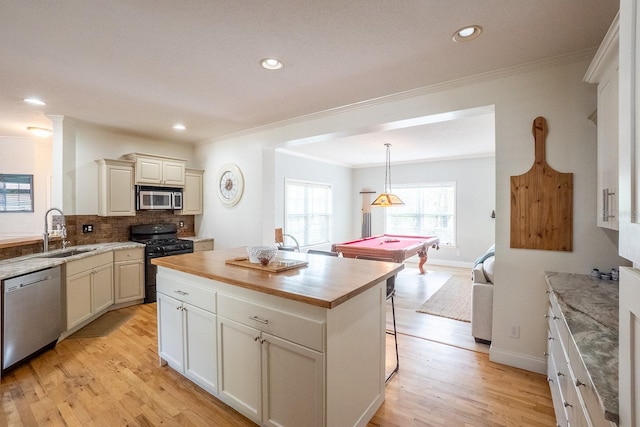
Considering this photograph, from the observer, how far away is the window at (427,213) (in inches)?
282

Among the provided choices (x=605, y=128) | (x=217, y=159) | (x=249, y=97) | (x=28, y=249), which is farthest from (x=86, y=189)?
(x=605, y=128)

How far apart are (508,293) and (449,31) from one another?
7.01 ft

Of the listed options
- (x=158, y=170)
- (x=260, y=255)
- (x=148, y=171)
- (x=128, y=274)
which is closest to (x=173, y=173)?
(x=158, y=170)

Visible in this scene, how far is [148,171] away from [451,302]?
4863 mm

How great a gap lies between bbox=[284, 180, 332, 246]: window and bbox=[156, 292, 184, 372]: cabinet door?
3.83m

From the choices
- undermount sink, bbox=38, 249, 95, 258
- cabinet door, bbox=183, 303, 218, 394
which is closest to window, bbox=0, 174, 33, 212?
undermount sink, bbox=38, 249, 95, 258

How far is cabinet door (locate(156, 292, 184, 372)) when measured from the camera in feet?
7.84

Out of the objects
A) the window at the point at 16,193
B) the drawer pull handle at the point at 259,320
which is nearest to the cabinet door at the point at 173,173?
the window at the point at 16,193

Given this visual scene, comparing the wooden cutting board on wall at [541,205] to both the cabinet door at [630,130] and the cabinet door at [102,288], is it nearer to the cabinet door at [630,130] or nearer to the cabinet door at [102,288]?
the cabinet door at [630,130]

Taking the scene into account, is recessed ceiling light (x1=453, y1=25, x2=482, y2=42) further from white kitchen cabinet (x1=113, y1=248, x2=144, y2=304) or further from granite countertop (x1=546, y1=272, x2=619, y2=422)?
white kitchen cabinet (x1=113, y1=248, x2=144, y2=304)

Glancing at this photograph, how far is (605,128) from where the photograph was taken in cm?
183

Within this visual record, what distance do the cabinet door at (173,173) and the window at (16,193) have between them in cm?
236

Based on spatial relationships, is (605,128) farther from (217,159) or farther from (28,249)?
(28,249)

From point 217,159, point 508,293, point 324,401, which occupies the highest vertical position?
point 217,159
